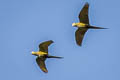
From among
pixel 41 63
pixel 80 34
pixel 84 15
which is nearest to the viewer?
pixel 84 15

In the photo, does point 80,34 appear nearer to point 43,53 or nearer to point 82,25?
point 82,25

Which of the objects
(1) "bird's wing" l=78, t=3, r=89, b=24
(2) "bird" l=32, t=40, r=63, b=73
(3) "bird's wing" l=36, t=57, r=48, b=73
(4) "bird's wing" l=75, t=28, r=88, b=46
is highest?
(1) "bird's wing" l=78, t=3, r=89, b=24

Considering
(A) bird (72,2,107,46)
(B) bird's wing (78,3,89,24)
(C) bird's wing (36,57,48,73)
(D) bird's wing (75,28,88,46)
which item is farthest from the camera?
(C) bird's wing (36,57,48,73)

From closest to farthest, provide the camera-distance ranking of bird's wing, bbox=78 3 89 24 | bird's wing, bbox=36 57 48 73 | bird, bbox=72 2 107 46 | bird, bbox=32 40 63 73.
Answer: bird's wing, bbox=78 3 89 24, bird, bbox=72 2 107 46, bird, bbox=32 40 63 73, bird's wing, bbox=36 57 48 73

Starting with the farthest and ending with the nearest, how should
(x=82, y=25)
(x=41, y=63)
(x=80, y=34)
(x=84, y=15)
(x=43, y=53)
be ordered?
(x=41, y=63)
(x=43, y=53)
(x=80, y=34)
(x=82, y=25)
(x=84, y=15)

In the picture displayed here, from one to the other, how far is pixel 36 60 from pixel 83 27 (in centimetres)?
707

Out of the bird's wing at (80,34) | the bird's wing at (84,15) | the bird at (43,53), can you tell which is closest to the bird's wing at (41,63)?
the bird at (43,53)

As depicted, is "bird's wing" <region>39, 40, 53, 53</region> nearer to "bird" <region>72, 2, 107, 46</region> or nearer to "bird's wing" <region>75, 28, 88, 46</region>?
"bird's wing" <region>75, 28, 88, 46</region>

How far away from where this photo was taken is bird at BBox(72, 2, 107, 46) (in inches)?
1745

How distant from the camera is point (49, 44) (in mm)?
47531

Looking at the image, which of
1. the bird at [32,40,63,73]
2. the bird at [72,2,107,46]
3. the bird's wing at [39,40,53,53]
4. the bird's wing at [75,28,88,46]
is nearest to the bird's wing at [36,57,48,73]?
the bird at [32,40,63,73]

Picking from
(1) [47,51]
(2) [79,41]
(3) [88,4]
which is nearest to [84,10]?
(3) [88,4]

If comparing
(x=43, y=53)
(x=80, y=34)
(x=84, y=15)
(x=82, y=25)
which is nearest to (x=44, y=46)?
(x=43, y=53)

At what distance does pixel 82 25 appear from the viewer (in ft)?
150
